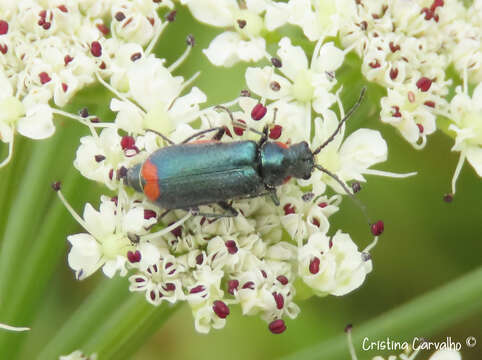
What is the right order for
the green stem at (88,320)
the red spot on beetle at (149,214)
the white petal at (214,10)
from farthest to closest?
the white petal at (214,10) < the green stem at (88,320) < the red spot on beetle at (149,214)

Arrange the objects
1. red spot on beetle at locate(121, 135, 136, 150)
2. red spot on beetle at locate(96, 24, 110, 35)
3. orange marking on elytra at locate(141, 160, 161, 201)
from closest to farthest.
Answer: orange marking on elytra at locate(141, 160, 161, 201) < red spot on beetle at locate(121, 135, 136, 150) < red spot on beetle at locate(96, 24, 110, 35)

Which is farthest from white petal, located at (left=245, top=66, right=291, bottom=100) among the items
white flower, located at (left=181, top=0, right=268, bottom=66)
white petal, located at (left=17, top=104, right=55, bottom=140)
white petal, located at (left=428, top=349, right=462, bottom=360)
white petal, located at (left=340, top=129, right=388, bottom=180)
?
white petal, located at (left=428, top=349, right=462, bottom=360)

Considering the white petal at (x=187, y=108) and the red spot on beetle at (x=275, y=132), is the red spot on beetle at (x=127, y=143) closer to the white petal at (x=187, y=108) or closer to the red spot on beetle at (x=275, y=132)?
the white petal at (x=187, y=108)

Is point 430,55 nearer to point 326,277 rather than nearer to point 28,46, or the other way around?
point 326,277

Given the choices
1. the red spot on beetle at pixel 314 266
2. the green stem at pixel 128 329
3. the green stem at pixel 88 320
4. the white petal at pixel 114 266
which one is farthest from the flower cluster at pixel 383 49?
the green stem at pixel 88 320

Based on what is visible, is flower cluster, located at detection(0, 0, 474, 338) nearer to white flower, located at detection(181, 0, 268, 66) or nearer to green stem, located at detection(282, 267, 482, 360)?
white flower, located at detection(181, 0, 268, 66)

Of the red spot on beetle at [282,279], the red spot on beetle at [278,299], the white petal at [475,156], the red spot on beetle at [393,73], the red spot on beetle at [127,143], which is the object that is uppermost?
the red spot on beetle at [393,73]

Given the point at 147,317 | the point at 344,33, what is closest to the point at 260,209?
the point at 147,317
